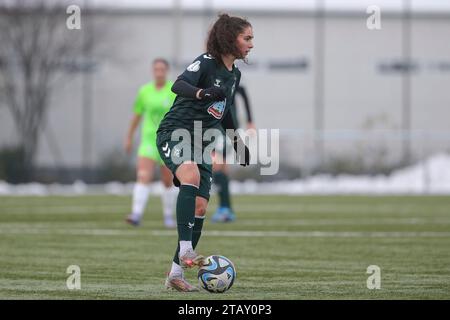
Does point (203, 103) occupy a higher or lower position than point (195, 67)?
lower

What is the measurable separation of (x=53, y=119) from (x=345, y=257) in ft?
→ 86.6

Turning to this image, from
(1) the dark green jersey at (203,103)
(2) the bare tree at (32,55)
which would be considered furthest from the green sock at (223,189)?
(2) the bare tree at (32,55)

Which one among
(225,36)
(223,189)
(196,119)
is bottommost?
(223,189)

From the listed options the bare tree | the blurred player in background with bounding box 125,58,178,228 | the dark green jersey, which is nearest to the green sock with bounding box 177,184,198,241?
the dark green jersey

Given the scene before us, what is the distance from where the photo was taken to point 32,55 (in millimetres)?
34719

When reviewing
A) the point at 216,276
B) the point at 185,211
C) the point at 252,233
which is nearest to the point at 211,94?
the point at 185,211

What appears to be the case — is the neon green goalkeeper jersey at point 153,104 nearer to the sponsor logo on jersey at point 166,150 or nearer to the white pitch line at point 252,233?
the white pitch line at point 252,233

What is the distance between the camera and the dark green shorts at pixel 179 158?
28.4ft

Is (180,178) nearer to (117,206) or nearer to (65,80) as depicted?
(117,206)

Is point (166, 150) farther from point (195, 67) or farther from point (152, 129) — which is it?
point (152, 129)

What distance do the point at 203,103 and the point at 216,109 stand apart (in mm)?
112

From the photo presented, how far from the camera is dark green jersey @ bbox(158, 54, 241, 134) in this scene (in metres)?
8.68

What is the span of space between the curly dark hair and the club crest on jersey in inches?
13.4
